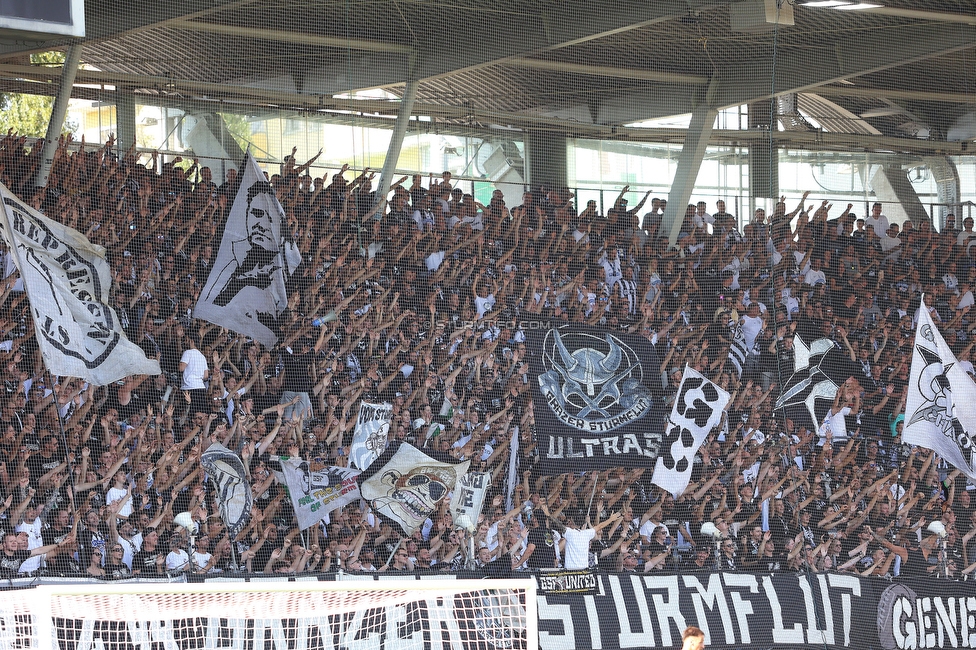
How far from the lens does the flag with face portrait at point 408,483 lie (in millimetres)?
11797

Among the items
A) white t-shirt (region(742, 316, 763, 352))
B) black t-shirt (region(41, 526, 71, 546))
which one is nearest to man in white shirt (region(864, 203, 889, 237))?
white t-shirt (region(742, 316, 763, 352))

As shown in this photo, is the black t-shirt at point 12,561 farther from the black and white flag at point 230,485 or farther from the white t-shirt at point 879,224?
the white t-shirt at point 879,224

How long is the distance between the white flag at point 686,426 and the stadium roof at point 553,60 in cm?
313

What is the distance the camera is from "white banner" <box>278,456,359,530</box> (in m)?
11.5

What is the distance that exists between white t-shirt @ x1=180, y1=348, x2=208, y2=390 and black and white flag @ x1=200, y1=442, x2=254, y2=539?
0.68 metres

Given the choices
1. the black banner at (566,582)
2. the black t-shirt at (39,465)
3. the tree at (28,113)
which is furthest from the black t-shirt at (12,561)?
the tree at (28,113)

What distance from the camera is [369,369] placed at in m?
12.7

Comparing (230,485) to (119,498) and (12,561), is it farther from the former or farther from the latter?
(12,561)

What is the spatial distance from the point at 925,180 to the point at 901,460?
13.0 ft

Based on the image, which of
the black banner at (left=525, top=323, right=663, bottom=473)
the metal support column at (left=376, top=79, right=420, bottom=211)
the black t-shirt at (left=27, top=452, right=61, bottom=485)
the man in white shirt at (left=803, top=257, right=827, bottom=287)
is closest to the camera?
the black t-shirt at (left=27, top=452, right=61, bottom=485)

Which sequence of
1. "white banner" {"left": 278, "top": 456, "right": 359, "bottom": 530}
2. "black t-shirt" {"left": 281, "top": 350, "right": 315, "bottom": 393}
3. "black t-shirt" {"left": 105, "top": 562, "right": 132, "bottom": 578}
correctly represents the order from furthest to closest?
1. "black t-shirt" {"left": 281, "top": 350, "right": 315, "bottom": 393}
2. "white banner" {"left": 278, "top": 456, "right": 359, "bottom": 530}
3. "black t-shirt" {"left": 105, "top": 562, "right": 132, "bottom": 578}

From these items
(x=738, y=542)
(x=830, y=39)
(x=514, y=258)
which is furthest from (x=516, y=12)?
(x=738, y=542)

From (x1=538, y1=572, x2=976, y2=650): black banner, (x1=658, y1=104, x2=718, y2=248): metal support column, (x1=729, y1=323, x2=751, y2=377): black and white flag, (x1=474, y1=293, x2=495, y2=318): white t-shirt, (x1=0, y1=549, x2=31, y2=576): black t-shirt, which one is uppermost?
(x1=658, y1=104, x2=718, y2=248): metal support column

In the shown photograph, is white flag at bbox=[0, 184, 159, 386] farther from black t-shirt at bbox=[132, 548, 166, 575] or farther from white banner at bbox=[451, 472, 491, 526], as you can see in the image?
white banner at bbox=[451, 472, 491, 526]
